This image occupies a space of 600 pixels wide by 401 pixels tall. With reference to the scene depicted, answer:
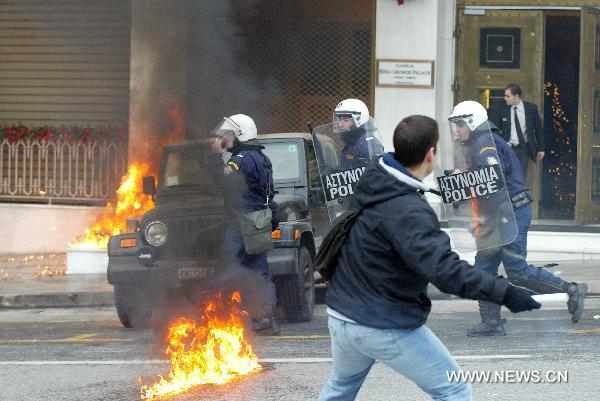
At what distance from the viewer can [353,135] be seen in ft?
30.9

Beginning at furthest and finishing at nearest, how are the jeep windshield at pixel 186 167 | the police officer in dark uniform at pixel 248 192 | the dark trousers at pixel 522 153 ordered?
the dark trousers at pixel 522 153 → the jeep windshield at pixel 186 167 → the police officer in dark uniform at pixel 248 192

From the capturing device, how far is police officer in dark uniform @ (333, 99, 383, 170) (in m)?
9.41

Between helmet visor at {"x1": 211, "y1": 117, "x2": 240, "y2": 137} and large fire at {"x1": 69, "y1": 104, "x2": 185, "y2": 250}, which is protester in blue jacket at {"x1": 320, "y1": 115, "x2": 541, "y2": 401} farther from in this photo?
large fire at {"x1": 69, "y1": 104, "x2": 185, "y2": 250}

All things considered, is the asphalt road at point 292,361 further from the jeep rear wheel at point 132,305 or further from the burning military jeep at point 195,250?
the burning military jeep at point 195,250

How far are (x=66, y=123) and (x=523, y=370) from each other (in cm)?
989

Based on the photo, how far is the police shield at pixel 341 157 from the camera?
9.40 m

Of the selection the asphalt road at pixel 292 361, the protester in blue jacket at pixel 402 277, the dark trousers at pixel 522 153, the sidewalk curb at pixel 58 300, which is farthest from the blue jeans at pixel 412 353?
the dark trousers at pixel 522 153

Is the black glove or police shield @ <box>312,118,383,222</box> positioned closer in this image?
the black glove

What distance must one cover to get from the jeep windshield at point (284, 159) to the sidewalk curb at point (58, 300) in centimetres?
233

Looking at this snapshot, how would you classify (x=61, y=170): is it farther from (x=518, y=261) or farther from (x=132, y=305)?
(x=518, y=261)

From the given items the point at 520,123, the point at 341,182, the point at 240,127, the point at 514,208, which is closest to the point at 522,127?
the point at 520,123

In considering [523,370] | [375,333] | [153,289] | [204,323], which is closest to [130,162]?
[153,289]

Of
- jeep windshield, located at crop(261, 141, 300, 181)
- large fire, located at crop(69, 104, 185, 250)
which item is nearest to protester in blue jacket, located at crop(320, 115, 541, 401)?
jeep windshield, located at crop(261, 141, 300, 181)

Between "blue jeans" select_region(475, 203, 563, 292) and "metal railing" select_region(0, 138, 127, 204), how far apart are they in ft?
23.7
